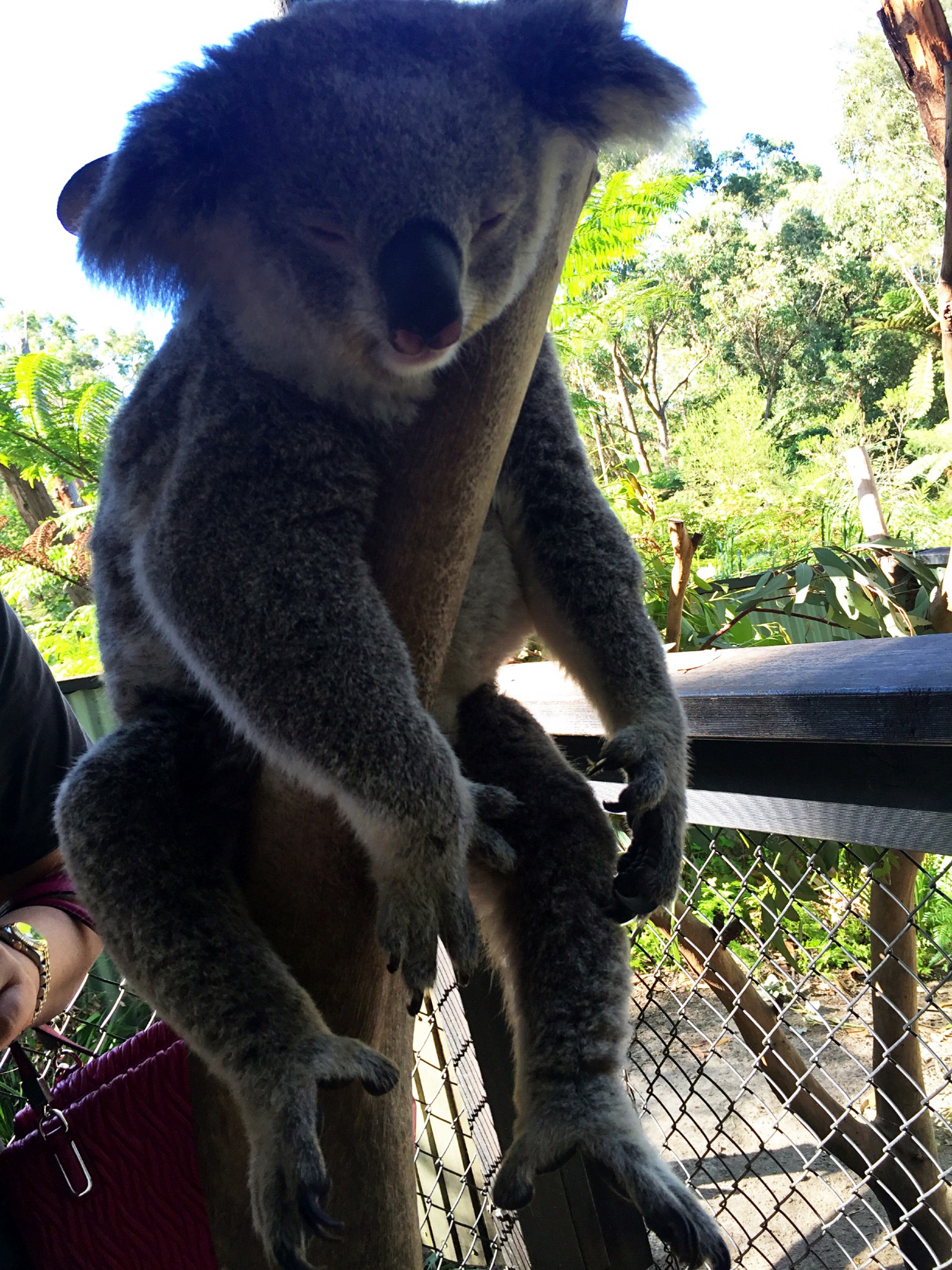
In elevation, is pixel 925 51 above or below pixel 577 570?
above

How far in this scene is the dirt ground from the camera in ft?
6.00

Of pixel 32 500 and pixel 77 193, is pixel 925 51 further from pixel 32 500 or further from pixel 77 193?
pixel 32 500

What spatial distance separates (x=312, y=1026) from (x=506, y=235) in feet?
3.21

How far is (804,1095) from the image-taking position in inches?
76.1

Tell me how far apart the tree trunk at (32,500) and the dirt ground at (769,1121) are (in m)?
6.49

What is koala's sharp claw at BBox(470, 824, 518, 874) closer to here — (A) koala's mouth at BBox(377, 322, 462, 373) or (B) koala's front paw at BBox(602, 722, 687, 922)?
(B) koala's front paw at BBox(602, 722, 687, 922)

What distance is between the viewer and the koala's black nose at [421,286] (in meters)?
1.02

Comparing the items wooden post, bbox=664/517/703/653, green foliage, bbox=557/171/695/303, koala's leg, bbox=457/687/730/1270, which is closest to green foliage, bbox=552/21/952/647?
green foliage, bbox=557/171/695/303

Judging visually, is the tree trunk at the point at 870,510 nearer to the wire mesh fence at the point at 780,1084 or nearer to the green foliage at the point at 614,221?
the wire mesh fence at the point at 780,1084

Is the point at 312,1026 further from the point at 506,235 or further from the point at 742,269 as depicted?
the point at 742,269

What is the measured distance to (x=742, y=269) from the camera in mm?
27297

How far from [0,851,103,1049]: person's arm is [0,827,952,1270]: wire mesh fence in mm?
421

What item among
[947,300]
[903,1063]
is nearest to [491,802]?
[903,1063]

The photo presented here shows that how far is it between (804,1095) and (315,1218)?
1.40 m
